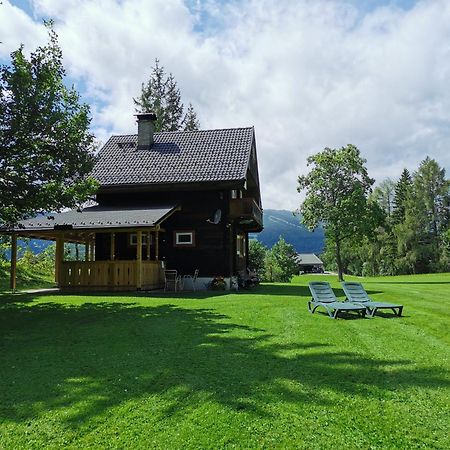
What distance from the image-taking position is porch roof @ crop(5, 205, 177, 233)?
1633 centimetres

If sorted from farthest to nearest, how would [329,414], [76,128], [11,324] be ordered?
[76,128] → [11,324] → [329,414]

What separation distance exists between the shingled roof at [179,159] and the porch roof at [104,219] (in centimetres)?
186

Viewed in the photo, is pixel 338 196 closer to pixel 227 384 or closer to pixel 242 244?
pixel 242 244

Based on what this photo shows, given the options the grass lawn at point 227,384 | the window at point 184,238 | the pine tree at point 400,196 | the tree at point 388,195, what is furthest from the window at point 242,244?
the tree at point 388,195

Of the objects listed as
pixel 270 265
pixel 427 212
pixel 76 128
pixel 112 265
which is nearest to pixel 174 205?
pixel 112 265

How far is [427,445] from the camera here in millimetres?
3955

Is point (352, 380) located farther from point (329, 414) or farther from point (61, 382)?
point (61, 382)

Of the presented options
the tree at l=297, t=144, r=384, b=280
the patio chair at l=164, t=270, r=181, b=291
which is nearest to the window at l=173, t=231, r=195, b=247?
the patio chair at l=164, t=270, r=181, b=291

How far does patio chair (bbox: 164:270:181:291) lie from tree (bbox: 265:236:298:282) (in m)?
25.7

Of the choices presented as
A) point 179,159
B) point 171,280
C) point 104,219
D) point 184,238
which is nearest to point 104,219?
point 104,219

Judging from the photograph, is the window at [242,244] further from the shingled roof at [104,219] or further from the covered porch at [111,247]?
the shingled roof at [104,219]

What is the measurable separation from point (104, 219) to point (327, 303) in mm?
10059

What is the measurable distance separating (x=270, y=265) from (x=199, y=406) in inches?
1675

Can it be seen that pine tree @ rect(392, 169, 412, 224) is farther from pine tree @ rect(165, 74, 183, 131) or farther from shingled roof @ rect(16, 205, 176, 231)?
shingled roof @ rect(16, 205, 176, 231)
